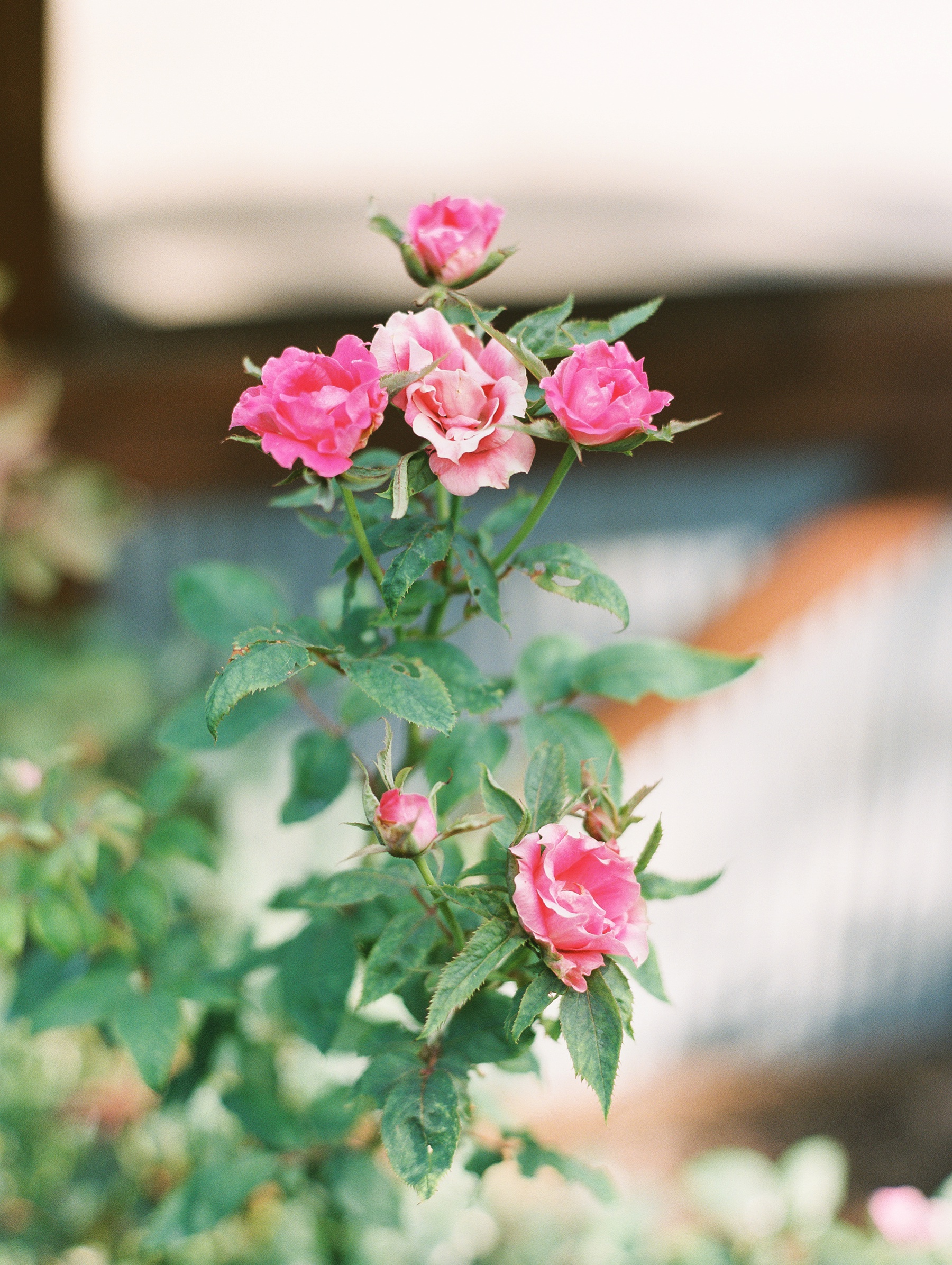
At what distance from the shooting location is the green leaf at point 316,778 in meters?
0.58

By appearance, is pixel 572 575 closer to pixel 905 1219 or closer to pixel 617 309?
pixel 905 1219

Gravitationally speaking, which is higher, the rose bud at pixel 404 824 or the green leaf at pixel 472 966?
the rose bud at pixel 404 824

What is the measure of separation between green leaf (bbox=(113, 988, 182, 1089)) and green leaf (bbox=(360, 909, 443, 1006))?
18cm

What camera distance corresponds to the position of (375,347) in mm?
422

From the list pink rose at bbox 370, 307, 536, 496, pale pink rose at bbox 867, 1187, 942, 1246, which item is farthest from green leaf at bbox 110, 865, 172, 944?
pale pink rose at bbox 867, 1187, 942, 1246

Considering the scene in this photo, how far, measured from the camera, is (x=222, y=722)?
0.58 meters

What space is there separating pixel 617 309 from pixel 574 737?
1.26 meters

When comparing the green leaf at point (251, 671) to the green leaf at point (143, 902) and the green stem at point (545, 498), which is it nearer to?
the green stem at point (545, 498)

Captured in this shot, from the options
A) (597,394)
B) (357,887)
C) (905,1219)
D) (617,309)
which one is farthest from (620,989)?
(617,309)

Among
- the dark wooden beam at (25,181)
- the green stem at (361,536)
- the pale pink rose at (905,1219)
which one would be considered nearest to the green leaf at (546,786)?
the green stem at (361,536)

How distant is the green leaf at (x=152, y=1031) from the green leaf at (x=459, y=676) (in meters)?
0.29

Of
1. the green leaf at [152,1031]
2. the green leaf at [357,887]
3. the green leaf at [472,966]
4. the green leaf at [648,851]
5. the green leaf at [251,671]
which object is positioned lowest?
the green leaf at [152,1031]

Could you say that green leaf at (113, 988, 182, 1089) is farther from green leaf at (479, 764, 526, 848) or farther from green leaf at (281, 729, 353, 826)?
green leaf at (479, 764, 526, 848)

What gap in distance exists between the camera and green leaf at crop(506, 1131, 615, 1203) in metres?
0.58
